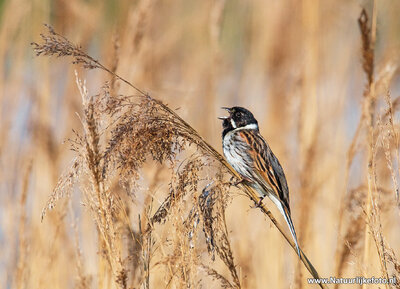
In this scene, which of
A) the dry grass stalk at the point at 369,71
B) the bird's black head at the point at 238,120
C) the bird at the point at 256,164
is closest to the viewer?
the dry grass stalk at the point at 369,71

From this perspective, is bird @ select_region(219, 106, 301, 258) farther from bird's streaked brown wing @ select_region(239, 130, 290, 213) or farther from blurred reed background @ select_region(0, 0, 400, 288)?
blurred reed background @ select_region(0, 0, 400, 288)

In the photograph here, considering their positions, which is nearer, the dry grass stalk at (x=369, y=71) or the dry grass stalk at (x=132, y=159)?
the dry grass stalk at (x=132, y=159)

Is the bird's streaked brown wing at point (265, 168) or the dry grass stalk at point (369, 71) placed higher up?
the dry grass stalk at point (369, 71)

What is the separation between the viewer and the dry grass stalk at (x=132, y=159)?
173 cm

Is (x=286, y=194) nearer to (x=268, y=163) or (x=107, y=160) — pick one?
(x=268, y=163)

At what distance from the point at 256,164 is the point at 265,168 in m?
0.05

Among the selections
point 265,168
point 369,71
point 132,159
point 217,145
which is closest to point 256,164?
point 265,168

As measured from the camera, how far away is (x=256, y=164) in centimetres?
284

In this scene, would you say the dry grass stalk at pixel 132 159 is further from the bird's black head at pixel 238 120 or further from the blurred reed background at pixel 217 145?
the bird's black head at pixel 238 120

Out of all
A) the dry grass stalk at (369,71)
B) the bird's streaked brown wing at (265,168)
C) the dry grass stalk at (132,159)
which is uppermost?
the dry grass stalk at (369,71)

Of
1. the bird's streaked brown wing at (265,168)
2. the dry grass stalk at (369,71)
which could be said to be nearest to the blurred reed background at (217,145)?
the dry grass stalk at (369,71)

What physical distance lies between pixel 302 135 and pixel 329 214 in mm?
927

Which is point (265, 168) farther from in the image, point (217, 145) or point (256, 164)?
point (217, 145)

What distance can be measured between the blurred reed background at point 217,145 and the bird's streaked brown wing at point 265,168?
7.4 inches
